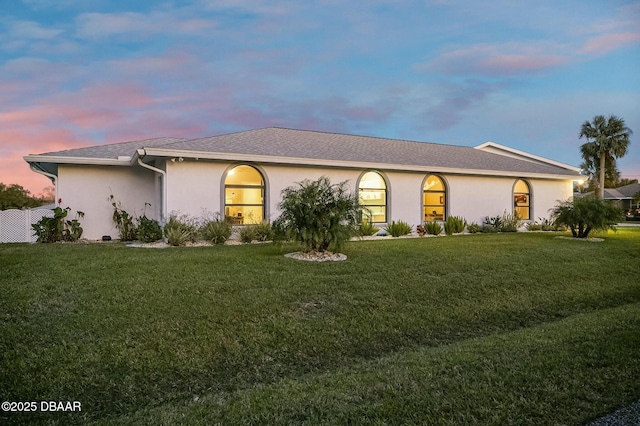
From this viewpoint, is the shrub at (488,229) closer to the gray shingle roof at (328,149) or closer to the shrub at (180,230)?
the gray shingle roof at (328,149)

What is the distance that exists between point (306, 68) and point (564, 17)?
10.3 m

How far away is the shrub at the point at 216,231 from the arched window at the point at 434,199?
9026 millimetres

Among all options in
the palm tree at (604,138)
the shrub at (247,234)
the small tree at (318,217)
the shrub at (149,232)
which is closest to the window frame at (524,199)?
the small tree at (318,217)

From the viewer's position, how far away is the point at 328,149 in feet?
53.9

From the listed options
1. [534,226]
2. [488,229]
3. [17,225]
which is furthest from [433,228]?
[17,225]

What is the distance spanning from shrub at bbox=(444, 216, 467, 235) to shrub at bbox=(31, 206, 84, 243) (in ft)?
46.1

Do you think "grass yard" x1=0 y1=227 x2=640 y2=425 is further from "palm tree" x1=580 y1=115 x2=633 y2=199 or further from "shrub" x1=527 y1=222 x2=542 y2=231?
"palm tree" x1=580 y1=115 x2=633 y2=199

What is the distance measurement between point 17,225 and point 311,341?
1278 centimetres

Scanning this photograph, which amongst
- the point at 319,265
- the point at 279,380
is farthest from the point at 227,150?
the point at 279,380

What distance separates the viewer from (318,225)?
30.3 feet

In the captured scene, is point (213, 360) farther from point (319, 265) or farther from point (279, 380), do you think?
point (319, 265)

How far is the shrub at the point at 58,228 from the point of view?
506 inches

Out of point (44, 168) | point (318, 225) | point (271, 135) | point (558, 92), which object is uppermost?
point (558, 92)

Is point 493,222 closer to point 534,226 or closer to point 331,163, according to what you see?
point 534,226
